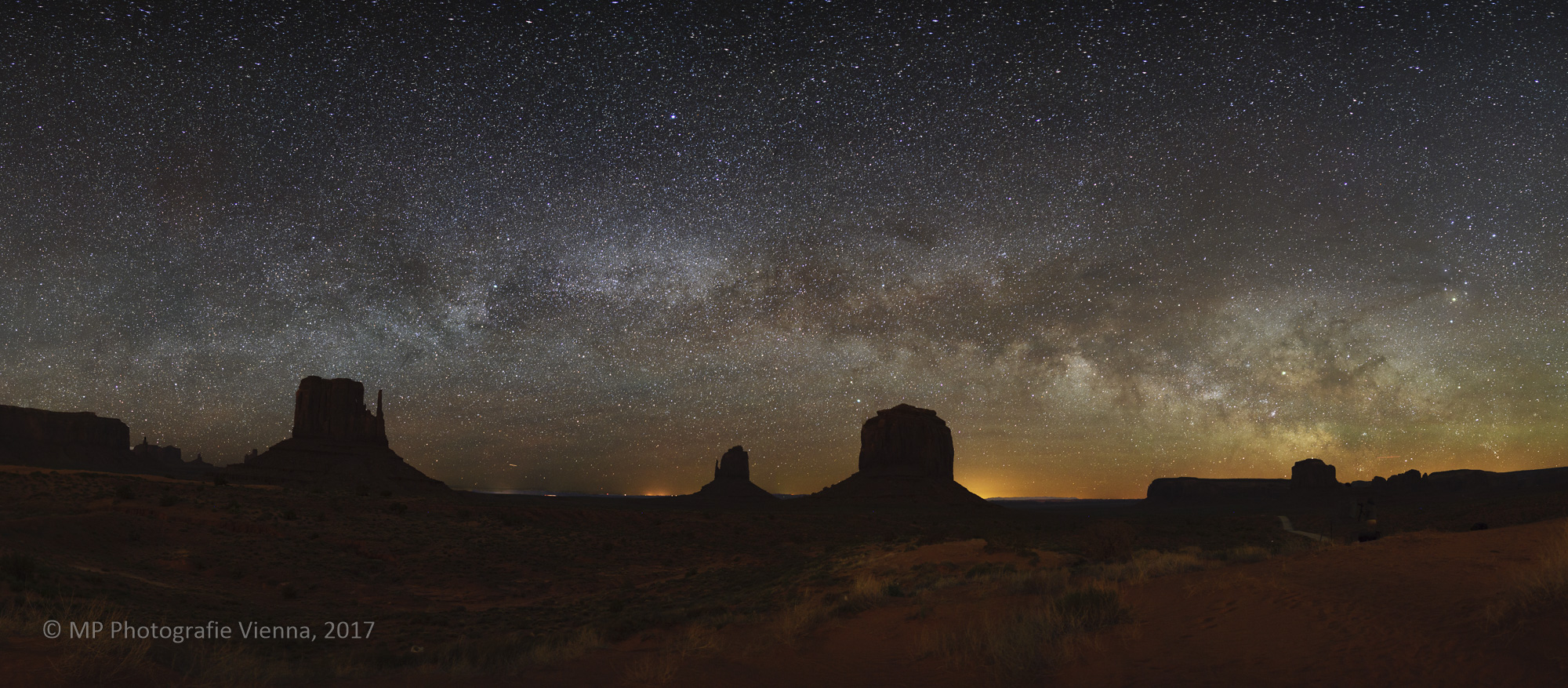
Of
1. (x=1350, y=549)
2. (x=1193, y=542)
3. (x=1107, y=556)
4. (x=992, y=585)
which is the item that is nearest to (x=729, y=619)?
(x=992, y=585)

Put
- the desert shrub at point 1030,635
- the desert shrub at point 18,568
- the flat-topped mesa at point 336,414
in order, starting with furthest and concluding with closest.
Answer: the flat-topped mesa at point 336,414 < the desert shrub at point 18,568 < the desert shrub at point 1030,635

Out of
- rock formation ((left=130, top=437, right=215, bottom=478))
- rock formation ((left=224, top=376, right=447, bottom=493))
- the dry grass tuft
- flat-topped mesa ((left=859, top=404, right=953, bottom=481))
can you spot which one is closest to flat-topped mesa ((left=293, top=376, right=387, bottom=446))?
rock formation ((left=224, top=376, right=447, bottom=493))

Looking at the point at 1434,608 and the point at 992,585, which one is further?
the point at 992,585

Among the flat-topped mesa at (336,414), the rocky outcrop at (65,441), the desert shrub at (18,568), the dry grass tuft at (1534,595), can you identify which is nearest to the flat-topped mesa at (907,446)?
the flat-topped mesa at (336,414)

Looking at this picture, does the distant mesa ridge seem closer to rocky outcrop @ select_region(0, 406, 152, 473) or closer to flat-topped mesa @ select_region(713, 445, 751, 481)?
rocky outcrop @ select_region(0, 406, 152, 473)

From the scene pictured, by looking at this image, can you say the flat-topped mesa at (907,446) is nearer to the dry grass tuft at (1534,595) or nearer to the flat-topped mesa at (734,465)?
the flat-topped mesa at (734,465)

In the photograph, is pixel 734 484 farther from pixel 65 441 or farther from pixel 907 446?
pixel 65 441

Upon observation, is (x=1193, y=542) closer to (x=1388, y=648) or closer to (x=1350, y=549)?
(x=1350, y=549)
